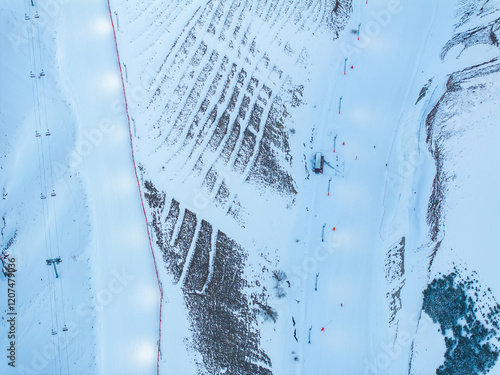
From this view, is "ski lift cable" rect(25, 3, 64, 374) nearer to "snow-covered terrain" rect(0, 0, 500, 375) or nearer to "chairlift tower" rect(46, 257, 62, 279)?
"snow-covered terrain" rect(0, 0, 500, 375)

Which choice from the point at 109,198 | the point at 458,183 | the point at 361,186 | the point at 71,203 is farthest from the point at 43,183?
the point at 458,183

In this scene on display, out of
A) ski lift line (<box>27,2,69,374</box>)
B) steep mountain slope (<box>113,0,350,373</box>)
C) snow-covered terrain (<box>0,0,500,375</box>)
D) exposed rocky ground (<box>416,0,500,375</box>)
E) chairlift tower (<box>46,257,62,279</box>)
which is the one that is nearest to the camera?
ski lift line (<box>27,2,69,374</box>)

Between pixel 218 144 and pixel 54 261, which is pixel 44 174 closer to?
pixel 54 261

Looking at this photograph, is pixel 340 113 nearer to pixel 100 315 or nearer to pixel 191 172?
pixel 191 172

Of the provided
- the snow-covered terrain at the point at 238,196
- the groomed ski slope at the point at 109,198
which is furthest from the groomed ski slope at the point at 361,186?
the groomed ski slope at the point at 109,198

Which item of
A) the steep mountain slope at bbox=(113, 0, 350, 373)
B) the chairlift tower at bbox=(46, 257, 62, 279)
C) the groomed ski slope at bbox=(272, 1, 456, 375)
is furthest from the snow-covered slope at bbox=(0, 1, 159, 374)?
the groomed ski slope at bbox=(272, 1, 456, 375)

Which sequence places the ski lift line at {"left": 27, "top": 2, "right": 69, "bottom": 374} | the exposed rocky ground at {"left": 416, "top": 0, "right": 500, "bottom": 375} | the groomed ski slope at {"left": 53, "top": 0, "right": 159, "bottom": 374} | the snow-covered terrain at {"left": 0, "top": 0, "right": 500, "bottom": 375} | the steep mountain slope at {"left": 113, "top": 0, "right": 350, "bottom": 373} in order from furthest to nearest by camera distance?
Result: 1. the steep mountain slope at {"left": 113, "top": 0, "right": 350, "bottom": 373}
2. the snow-covered terrain at {"left": 0, "top": 0, "right": 500, "bottom": 375}
3. the exposed rocky ground at {"left": 416, "top": 0, "right": 500, "bottom": 375}
4. the groomed ski slope at {"left": 53, "top": 0, "right": 159, "bottom": 374}
5. the ski lift line at {"left": 27, "top": 2, "right": 69, "bottom": 374}

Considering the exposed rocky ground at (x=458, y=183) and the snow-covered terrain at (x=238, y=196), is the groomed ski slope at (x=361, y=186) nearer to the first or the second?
the snow-covered terrain at (x=238, y=196)

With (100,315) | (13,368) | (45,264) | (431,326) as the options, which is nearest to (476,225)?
(431,326)
